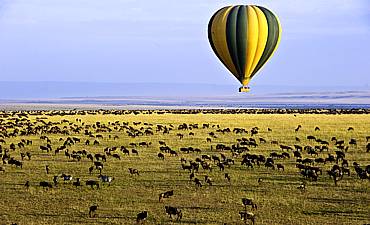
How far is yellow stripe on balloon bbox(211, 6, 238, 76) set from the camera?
109 feet

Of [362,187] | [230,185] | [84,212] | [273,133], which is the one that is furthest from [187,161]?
[273,133]

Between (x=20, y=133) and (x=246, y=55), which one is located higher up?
(x=246, y=55)

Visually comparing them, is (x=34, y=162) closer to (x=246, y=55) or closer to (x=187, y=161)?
(x=187, y=161)

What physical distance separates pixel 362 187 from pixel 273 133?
24975 mm

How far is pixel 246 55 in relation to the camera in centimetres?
3319

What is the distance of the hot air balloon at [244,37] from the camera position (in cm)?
3275

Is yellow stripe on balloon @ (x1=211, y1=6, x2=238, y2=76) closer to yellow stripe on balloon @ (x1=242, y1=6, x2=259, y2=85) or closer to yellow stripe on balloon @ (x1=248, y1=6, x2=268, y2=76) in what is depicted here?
yellow stripe on balloon @ (x1=242, y1=6, x2=259, y2=85)

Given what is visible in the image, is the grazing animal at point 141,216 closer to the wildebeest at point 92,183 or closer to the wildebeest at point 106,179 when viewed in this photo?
the wildebeest at point 92,183

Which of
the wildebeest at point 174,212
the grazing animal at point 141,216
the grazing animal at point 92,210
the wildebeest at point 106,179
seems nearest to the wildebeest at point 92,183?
the wildebeest at point 106,179

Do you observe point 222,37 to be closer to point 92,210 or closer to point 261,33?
point 261,33

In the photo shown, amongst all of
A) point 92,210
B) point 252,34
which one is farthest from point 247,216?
point 252,34

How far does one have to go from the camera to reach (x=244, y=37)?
32656 millimetres

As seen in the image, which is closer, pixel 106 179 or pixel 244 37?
pixel 106 179

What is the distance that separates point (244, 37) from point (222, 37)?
119cm
